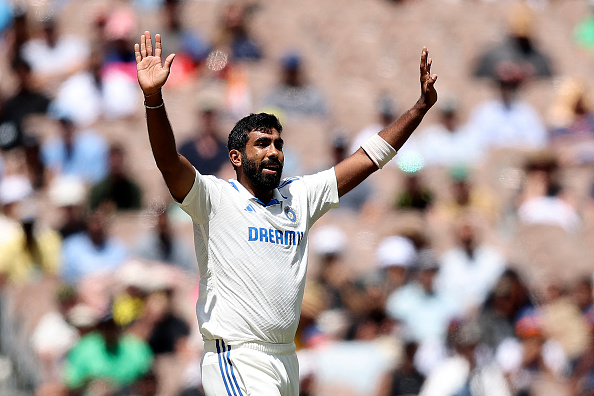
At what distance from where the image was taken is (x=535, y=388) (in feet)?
33.8

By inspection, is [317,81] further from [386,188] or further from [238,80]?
[386,188]

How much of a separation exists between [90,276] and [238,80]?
4206 millimetres

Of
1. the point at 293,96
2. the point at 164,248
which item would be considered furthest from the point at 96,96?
the point at 164,248

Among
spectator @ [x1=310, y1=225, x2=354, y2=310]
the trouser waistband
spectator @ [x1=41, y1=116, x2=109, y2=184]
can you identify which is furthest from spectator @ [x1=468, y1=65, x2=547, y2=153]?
the trouser waistband

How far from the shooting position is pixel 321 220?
1232 centimetres

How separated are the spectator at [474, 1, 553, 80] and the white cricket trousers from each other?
11072 mm

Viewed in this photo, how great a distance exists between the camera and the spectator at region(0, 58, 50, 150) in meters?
13.2

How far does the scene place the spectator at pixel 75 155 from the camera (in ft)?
41.7

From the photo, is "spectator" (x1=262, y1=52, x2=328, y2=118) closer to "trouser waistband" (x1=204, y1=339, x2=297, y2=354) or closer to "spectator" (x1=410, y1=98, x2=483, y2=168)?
"spectator" (x1=410, y1=98, x2=483, y2=168)

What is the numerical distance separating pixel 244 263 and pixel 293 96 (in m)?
8.81

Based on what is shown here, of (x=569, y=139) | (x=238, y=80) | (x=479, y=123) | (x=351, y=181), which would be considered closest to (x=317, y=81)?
(x=238, y=80)

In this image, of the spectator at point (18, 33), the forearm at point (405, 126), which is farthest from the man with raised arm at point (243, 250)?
the spectator at point (18, 33)

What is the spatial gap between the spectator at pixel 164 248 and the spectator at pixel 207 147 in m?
1.33

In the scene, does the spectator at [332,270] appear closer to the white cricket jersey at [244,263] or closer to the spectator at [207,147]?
the spectator at [207,147]
